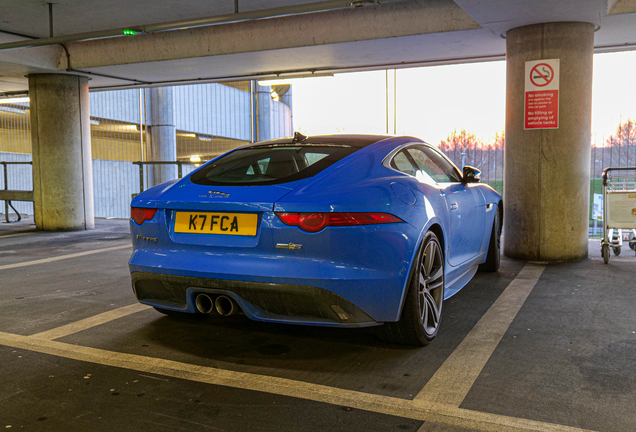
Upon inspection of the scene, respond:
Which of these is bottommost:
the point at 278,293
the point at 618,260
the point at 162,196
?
the point at 618,260

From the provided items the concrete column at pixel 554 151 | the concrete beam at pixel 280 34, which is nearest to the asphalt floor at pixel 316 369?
the concrete column at pixel 554 151

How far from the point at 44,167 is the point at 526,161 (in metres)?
9.42

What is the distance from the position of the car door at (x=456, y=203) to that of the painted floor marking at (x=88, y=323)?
8.36 ft

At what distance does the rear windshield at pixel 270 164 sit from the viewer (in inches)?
133

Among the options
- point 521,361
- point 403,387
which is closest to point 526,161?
point 521,361

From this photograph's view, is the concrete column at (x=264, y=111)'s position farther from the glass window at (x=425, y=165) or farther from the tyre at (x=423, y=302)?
the tyre at (x=423, y=302)

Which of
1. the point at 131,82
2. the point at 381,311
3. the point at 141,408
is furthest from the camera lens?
the point at 131,82

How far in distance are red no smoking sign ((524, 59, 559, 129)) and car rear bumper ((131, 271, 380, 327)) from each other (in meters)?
4.94

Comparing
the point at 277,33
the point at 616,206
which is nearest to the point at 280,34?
the point at 277,33

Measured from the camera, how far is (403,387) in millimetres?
2891

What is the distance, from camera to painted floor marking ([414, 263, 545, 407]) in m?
2.80

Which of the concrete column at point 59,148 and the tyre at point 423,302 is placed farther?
the concrete column at point 59,148

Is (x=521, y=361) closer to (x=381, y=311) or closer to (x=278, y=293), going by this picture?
(x=381, y=311)

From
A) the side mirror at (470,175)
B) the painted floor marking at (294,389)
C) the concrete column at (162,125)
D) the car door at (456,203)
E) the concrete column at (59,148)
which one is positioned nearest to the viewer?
the painted floor marking at (294,389)
